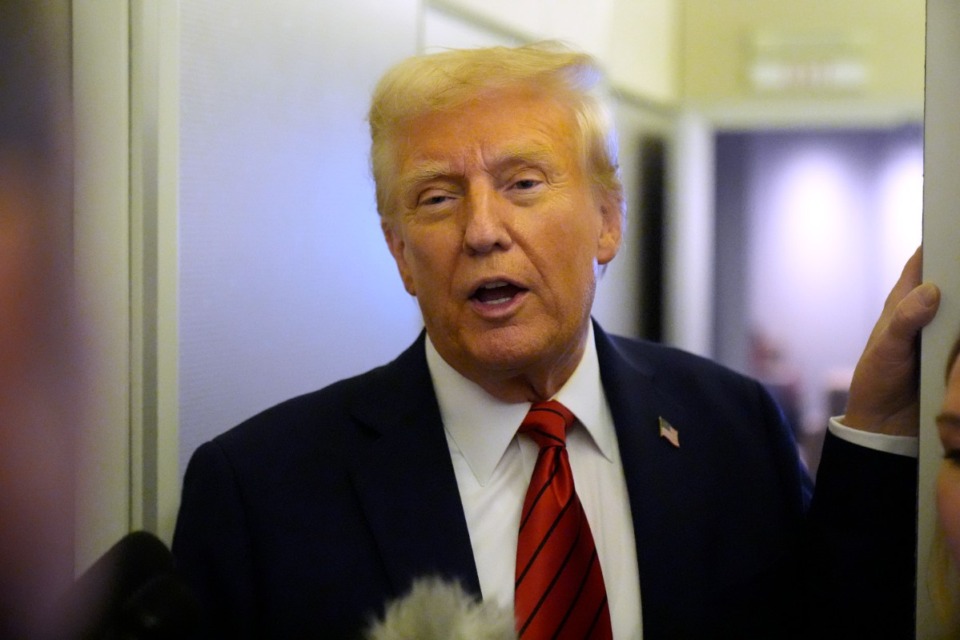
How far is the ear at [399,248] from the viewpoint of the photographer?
3.71ft

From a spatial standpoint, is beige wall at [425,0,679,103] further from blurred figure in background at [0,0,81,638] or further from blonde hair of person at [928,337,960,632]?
blonde hair of person at [928,337,960,632]

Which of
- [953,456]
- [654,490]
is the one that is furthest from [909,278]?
[654,490]

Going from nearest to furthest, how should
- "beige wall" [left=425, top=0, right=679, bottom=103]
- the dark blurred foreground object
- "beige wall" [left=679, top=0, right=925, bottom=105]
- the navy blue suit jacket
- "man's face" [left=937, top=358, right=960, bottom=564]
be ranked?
the dark blurred foreground object
"man's face" [left=937, top=358, right=960, bottom=564]
the navy blue suit jacket
"beige wall" [left=425, top=0, right=679, bottom=103]
"beige wall" [left=679, top=0, right=925, bottom=105]

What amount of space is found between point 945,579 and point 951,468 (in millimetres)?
99

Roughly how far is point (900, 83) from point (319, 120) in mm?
2150

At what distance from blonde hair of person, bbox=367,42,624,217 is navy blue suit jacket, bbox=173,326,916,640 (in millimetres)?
247

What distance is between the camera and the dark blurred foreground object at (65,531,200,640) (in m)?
0.61

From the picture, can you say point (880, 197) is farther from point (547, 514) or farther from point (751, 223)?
point (547, 514)

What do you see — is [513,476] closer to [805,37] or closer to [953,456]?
[953,456]

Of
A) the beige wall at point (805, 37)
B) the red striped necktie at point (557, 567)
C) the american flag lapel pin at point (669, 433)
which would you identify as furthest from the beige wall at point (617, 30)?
the red striped necktie at point (557, 567)

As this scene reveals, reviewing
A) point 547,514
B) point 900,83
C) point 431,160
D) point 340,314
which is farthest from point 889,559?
point 900,83

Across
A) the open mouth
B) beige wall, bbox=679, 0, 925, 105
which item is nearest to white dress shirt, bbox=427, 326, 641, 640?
the open mouth

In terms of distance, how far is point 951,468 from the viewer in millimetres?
780

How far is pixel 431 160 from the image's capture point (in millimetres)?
1026
